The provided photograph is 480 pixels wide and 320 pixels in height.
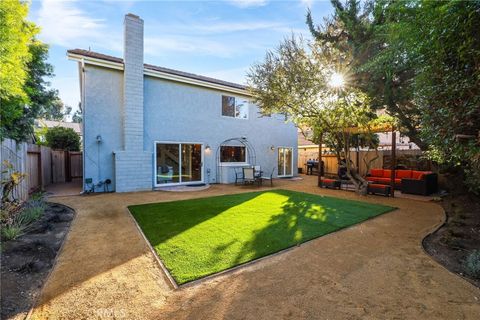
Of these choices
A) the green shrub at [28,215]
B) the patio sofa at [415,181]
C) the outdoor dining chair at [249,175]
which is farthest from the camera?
the outdoor dining chair at [249,175]

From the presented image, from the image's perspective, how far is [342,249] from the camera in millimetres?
4164

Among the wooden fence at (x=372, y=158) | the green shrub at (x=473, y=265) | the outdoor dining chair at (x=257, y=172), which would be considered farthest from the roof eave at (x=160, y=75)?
the green shrub at (x=473, y=265)

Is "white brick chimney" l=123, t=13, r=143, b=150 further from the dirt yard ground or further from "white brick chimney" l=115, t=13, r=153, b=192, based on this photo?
the dirt yard ground

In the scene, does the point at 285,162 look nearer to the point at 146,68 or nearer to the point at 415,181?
the point at 415,181

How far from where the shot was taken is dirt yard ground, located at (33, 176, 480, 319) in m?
2.48

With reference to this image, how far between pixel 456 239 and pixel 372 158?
38.3ft

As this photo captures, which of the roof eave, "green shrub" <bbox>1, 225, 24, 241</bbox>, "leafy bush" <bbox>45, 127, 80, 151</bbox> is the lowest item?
"green shrub" <bbox>1, 225, 24, 241</bbox>

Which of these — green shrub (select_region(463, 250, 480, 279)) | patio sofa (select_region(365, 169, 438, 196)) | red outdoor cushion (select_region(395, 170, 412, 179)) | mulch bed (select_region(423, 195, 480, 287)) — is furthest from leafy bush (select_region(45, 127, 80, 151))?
red outdoor cushion (select_region(395, 170, 412, 179))

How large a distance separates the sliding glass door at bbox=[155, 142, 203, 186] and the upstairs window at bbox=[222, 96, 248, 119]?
285cm

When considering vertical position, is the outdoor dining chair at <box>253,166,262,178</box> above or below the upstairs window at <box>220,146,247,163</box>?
below

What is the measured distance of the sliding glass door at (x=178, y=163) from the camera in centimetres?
1115

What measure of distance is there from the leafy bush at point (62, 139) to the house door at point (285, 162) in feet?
49.6

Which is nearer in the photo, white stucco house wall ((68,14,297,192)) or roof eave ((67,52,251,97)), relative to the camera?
roof eave ((67,52,251,97))

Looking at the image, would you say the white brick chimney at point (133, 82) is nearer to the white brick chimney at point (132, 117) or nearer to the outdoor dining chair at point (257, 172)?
the white brick chimney at point (132, 117)
